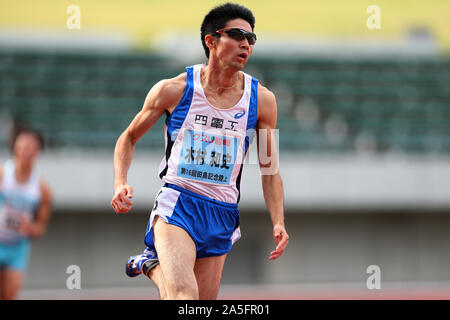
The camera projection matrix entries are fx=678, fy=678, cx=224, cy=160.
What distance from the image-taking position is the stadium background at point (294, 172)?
14.3 m

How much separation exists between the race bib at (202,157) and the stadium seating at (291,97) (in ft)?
34.0

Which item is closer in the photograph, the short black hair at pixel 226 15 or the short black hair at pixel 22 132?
the short black hair at pixel 226 15

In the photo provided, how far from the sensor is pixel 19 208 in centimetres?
825

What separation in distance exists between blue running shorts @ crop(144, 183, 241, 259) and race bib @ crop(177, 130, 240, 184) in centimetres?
13

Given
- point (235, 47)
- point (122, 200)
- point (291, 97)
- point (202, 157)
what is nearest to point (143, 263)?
point (122, 200)

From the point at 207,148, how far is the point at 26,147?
4079mm

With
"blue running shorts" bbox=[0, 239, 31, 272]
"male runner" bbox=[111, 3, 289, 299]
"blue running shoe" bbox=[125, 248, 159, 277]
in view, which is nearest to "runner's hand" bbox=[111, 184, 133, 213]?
"male runner" bbox=[111, 3, 289, 299]

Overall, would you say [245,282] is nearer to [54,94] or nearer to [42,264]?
[42,264]

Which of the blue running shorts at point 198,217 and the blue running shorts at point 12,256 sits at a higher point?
the blue running shorts at point 198,217

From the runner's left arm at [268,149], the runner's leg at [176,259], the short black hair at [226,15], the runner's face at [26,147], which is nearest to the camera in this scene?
the runner's leg at [176,259]
